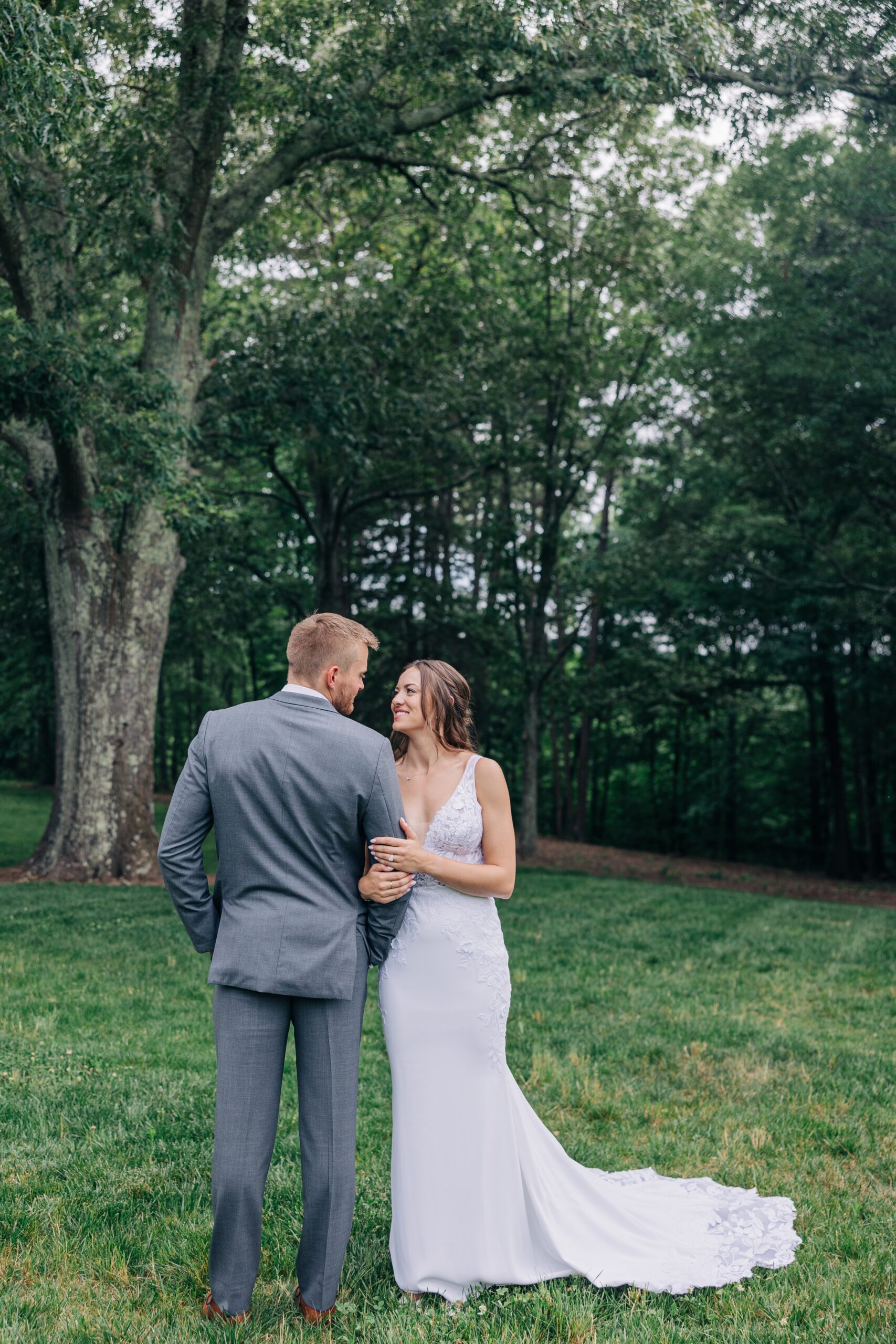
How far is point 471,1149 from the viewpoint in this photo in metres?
3.59

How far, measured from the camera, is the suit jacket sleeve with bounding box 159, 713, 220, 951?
3242 millimetres

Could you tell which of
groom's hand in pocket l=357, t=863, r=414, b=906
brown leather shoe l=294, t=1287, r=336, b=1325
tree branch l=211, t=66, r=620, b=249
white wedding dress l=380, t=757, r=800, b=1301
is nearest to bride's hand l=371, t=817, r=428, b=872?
groom's hand in pocket l=357, t=863, r=414, b=906

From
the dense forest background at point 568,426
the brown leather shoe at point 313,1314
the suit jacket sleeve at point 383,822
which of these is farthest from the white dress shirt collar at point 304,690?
the dense forest background at point 568,426

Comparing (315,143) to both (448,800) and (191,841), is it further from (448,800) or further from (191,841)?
(191,841)

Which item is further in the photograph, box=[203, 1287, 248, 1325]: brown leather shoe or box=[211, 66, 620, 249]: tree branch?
box=[211, 66, 620, 249]: tree branch

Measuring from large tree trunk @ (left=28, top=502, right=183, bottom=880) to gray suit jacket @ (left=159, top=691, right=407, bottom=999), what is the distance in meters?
10.9

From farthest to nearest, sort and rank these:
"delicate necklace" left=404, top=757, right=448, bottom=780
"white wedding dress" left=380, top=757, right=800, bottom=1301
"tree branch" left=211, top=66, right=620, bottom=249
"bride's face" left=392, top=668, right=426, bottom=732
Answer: "tree branch" left=211, top=66, right=620, bottom=249 < "delicate necklace" left=404, top=757, right=448, bottom=780 < "bride's face" left=392, top=668, right=426, bottom=732 < "white wedding dress" left=380, top=757, right=800, bottom=1301

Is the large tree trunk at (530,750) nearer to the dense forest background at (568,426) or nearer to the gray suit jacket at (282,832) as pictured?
the dense forest background at (568,426)

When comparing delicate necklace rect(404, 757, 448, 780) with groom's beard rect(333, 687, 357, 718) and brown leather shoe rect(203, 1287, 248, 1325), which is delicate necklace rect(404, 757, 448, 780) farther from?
brown leather shoe rect(203, 1287, 248, 1325)

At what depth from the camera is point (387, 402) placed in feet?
52.9

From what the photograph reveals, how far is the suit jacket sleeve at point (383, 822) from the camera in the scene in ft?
10.7

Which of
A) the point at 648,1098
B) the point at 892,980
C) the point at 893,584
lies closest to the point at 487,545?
the point at 893,584

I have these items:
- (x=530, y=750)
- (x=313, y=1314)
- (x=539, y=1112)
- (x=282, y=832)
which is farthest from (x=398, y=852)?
(x=530, y=750)

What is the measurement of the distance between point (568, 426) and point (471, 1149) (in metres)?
16.9
